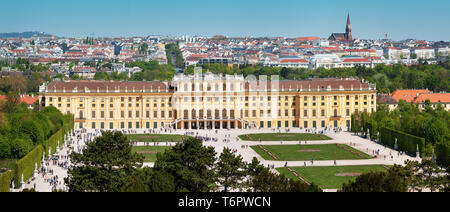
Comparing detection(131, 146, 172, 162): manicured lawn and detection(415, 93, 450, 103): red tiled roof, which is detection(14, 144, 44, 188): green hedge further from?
detection(415, 93, 450, 103): red tiled roof

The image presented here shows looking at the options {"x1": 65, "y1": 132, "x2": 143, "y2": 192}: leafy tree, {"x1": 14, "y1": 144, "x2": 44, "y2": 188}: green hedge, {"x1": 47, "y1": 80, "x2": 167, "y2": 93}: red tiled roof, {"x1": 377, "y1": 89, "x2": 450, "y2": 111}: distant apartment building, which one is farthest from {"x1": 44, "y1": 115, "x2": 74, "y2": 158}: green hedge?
{"x1": 377, "y1": 89, "x2": 450, "y2": 111}: distant apartment building

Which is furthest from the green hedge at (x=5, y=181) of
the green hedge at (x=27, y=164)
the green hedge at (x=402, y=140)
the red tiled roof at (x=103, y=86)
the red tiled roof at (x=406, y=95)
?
the red tiled roof at (x=406, y=95)

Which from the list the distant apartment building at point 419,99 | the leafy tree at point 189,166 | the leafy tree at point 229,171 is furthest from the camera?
the distant apartment building at point 419,99

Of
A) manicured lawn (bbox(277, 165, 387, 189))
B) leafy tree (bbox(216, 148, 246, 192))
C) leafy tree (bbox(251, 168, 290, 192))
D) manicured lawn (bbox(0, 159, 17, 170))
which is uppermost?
leafy tree (bbox(251, 168, 290, 192))

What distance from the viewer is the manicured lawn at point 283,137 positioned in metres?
79.1

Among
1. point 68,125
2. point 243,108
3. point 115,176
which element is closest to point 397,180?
point 115,176

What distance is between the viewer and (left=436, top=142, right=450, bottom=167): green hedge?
5675cm

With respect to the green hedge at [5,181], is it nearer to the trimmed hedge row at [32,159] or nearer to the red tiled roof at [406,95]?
the trimmed hedge row at [32,159]

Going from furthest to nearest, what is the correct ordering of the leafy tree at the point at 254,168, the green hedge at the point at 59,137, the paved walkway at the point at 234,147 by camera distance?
1. the green hedge at the point at 59,137
2. the paved walkway at the point at 234,147
3. the leafy tree at the point at 254,168

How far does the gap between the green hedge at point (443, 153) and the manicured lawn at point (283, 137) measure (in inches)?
816

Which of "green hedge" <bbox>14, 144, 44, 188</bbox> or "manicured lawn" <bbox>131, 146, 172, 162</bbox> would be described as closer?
"green hedge" <bbox>14, 144, 44, 188</bbox>

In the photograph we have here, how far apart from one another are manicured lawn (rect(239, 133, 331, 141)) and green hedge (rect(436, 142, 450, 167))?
20.7 meters
